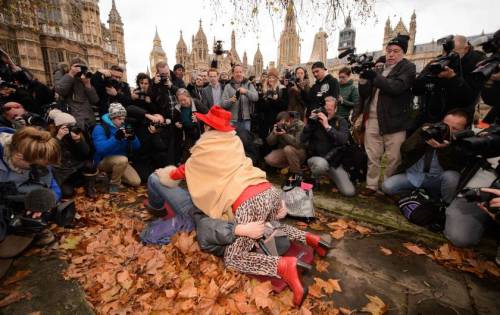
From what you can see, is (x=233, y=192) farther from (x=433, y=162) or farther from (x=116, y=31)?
(x=116, y=31)

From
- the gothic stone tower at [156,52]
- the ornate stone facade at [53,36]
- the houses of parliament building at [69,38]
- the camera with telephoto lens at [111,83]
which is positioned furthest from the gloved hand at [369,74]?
the gothic stone tower at [156,52]

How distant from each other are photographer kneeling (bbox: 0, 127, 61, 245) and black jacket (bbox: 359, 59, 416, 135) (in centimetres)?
487

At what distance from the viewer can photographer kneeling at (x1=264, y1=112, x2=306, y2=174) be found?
530cm

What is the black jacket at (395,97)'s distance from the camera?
13.8ft

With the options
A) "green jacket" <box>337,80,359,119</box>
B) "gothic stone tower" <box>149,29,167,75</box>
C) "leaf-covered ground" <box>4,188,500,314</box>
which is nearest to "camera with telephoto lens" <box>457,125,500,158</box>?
"leaf-covered ground" <box>4,188,500,314</box>

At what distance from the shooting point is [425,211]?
358 centimetres

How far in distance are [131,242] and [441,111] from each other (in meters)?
5.23

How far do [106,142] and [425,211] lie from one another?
5.48 meters

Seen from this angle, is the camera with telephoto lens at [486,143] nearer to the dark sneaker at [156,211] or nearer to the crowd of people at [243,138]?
the crowd of people at [243,138]

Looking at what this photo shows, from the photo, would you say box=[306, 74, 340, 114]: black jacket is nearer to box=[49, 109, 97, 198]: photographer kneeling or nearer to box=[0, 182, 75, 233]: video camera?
box=[49, 109, 97, 198]: photographer kneeling

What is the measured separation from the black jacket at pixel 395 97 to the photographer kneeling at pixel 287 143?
5.32 ft

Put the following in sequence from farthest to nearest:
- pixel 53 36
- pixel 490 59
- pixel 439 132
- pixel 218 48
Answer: pixel 53 36
pixel 218 48
pixel 439 132
pixel 490 59

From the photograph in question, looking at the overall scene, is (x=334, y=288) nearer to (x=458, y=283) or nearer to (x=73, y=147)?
(x=458, y=283)

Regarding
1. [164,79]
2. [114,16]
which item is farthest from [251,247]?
[114,16]
